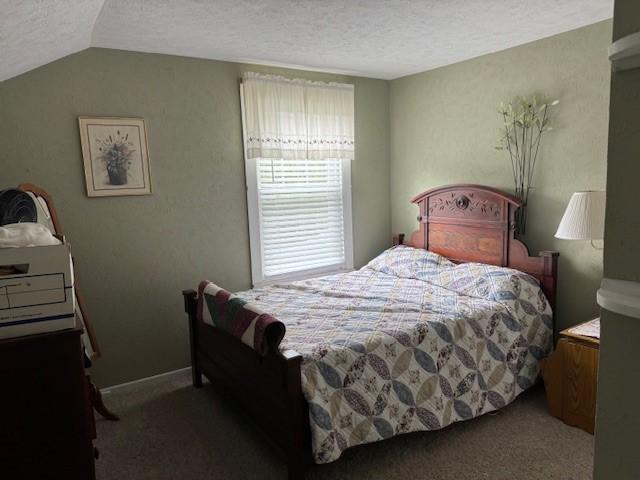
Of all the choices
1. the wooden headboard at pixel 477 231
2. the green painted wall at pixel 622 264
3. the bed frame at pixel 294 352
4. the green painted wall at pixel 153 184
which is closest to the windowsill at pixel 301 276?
the green painted wall at pixel 153 184

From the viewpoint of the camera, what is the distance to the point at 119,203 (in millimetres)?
3264

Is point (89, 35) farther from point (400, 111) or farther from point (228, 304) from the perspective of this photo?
point (400, 111)

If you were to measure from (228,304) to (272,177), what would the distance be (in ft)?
4.97

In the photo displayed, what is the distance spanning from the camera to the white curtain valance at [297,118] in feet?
12.1

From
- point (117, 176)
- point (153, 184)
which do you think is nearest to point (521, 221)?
point (153, 184)

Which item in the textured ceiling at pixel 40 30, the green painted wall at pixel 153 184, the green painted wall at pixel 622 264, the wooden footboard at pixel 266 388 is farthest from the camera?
the green painted wall at pixel 153 184

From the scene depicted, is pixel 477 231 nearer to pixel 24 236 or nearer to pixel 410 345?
pixel 410 345

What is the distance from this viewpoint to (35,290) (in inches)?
61.9

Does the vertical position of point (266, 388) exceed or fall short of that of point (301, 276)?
it falls short

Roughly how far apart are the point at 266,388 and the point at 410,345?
815 millimetres

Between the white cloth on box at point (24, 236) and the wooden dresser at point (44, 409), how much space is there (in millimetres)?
330

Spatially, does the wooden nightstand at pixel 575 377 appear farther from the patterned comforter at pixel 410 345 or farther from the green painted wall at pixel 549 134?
the green painted wall at pixel 549 134

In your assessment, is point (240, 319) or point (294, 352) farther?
point (240, 319)

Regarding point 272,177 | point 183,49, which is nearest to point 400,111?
point 272,177
